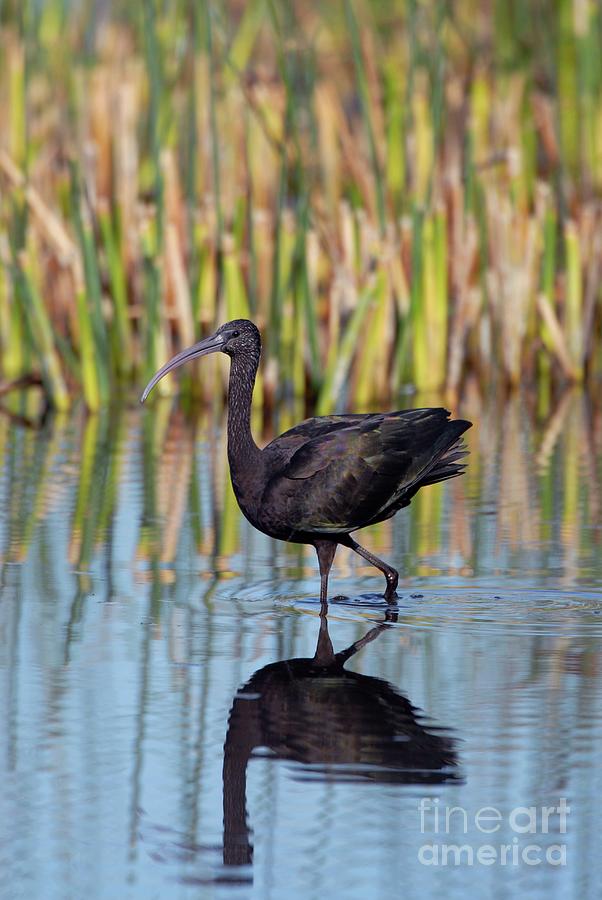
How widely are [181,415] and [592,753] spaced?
22.6ft

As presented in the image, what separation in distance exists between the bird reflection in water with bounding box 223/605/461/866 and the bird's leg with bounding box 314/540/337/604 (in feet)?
2.55

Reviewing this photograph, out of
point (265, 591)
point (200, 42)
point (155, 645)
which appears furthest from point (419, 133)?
point (155, 645)

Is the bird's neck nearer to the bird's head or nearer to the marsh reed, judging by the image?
the bird's head

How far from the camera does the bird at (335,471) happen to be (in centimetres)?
630

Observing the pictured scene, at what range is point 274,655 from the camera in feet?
18.2

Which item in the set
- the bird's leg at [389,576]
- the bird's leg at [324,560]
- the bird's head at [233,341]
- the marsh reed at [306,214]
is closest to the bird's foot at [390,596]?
the bird's leg at [389,576]

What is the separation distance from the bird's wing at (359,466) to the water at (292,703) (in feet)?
1.07

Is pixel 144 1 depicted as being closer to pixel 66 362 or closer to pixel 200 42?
pixel 200 42

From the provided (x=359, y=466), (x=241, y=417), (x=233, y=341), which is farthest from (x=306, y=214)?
(x=359, y=466)

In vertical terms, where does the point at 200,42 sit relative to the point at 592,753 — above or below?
above

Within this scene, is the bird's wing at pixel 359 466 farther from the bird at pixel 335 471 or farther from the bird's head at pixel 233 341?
the bird's head at pixel 233 341

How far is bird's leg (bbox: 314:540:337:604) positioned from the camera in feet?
20.7

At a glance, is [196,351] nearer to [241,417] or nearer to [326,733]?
[241,417]

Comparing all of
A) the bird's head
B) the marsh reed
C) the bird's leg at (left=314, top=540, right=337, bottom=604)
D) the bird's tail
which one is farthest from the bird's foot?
the marsh reed
